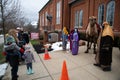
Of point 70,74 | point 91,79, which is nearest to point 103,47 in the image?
point 91,79

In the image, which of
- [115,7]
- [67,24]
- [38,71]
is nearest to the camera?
[38,71]

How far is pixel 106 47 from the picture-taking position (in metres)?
5.39

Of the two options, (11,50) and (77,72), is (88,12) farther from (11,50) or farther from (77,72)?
(11,50)

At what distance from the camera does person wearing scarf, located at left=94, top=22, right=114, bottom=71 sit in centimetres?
531

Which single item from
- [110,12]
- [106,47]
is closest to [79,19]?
[110,12]

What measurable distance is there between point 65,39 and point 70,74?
4236mm

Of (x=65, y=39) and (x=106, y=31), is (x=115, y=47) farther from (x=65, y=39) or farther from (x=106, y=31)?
(x=106, y=31)

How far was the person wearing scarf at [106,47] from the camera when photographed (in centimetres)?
531

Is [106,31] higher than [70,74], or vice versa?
[106,31]

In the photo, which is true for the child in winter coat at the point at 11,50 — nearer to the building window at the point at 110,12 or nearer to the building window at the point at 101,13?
the building window at the point at 110,12

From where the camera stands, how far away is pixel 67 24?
19.3 meters

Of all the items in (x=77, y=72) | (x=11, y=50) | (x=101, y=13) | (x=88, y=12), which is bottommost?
(x=77, y=72)

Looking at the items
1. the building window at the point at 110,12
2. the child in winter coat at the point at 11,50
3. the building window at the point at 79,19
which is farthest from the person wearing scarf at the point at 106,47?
the building window at the point at 79,19

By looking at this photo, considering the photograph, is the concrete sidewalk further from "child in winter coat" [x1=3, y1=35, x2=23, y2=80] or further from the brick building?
the brick building
